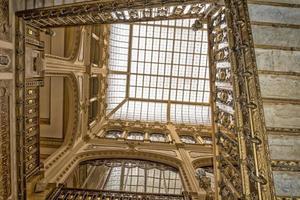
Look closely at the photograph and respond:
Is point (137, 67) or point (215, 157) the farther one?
point (137, 67)

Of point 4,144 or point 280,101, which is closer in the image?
point 280,101

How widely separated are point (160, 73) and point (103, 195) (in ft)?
47.1

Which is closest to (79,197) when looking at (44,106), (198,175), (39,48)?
(198,175)

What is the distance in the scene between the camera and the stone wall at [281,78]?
3488 mm

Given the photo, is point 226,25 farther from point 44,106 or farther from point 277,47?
point 44,106

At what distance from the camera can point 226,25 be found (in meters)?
4.45

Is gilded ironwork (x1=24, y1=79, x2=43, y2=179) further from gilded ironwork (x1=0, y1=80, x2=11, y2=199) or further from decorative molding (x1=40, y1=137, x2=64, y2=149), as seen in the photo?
decorative molding (x1=40, y1=137, x2=64, y2=149)

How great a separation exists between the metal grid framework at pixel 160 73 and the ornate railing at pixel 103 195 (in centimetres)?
1070

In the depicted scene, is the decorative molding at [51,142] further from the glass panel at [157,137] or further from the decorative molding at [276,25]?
the decorative molding at [276,25]

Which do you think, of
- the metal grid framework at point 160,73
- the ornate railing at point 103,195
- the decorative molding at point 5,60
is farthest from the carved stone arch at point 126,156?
the metal grid framework at point 160,73

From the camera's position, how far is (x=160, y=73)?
69.2 feet

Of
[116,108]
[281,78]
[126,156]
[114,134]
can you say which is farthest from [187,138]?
[281,78]

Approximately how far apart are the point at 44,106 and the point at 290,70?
10.6 metres

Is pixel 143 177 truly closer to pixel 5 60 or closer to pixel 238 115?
pixel 5 60
